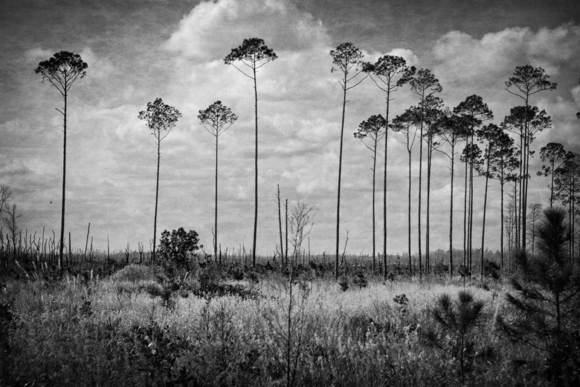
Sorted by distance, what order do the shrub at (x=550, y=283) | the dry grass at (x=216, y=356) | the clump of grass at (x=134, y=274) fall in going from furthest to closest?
1. the clump of grass at (x=134, y=274)
2. the dry grass at (x=216, y=356)
3. the shrub at (x=550, y=283)

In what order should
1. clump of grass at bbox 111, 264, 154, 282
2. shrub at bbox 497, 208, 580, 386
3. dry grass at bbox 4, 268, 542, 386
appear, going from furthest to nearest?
1. clump of grass at bbox 111, 264, 154, 282
2. dry grass at bbox 4, 268, 542, 386
3. shrub at bbox 497, 208, 580, 386

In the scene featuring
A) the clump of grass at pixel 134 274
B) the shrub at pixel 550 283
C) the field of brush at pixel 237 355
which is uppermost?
the shrub at pixel 550 283

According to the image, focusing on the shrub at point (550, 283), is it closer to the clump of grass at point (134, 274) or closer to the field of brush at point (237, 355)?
the field of brush at point (237, 355)

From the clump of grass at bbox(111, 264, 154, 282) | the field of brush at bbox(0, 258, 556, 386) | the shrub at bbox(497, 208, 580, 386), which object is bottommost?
the clump of grass at bbox(111, 264, 154, 282)

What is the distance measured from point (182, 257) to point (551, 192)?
103ft

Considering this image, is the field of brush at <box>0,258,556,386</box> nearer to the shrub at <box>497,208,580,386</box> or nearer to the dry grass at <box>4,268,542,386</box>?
the dry grass at <box>4,268,542,386</box>

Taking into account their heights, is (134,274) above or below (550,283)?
below

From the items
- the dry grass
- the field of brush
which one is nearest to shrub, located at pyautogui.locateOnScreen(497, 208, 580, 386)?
the field of brush

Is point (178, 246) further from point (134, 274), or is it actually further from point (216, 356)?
point (216, 356)

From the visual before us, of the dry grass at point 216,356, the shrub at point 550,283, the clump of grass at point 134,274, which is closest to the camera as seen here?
the shrub at point 550,283

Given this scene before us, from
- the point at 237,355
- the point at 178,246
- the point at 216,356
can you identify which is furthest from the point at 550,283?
the point at 178,246

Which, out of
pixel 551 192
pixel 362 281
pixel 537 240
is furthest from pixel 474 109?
pixel 537 240

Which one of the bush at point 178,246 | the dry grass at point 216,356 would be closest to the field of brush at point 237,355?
the dry grass at point 216,356

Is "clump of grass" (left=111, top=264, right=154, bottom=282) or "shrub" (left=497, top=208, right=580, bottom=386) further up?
"shrub" (left=497, top=208, right=580, bottom=386)
